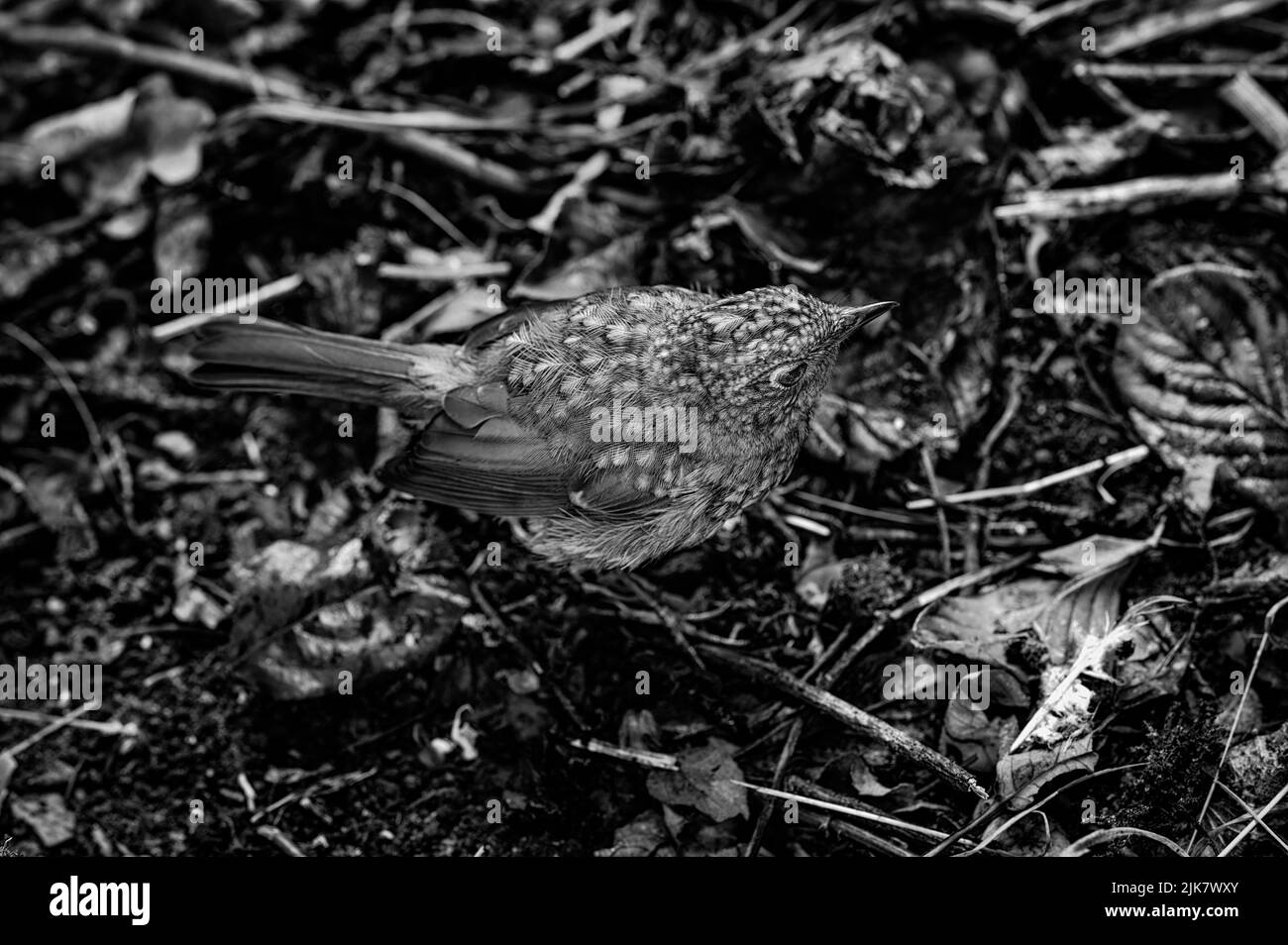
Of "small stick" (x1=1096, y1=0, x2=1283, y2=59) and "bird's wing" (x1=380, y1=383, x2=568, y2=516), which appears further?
"small stick" (x1=1096, y1=0, x2=1283, y2=59)

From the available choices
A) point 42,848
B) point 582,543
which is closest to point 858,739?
point 582,543

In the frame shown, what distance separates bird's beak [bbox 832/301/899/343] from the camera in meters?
4.14

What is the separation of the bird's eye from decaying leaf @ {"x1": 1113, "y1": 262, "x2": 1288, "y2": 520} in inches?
59.7

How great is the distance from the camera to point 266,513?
5.23 meters

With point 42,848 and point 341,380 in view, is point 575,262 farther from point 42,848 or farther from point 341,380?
point 42,848

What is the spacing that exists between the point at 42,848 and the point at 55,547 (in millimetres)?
1434

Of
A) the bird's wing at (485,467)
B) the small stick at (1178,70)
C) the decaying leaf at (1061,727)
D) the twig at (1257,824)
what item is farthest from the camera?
the small stick at (1178,70)

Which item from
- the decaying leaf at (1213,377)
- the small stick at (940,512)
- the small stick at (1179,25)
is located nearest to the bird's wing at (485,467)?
the small stick at (940,512)
